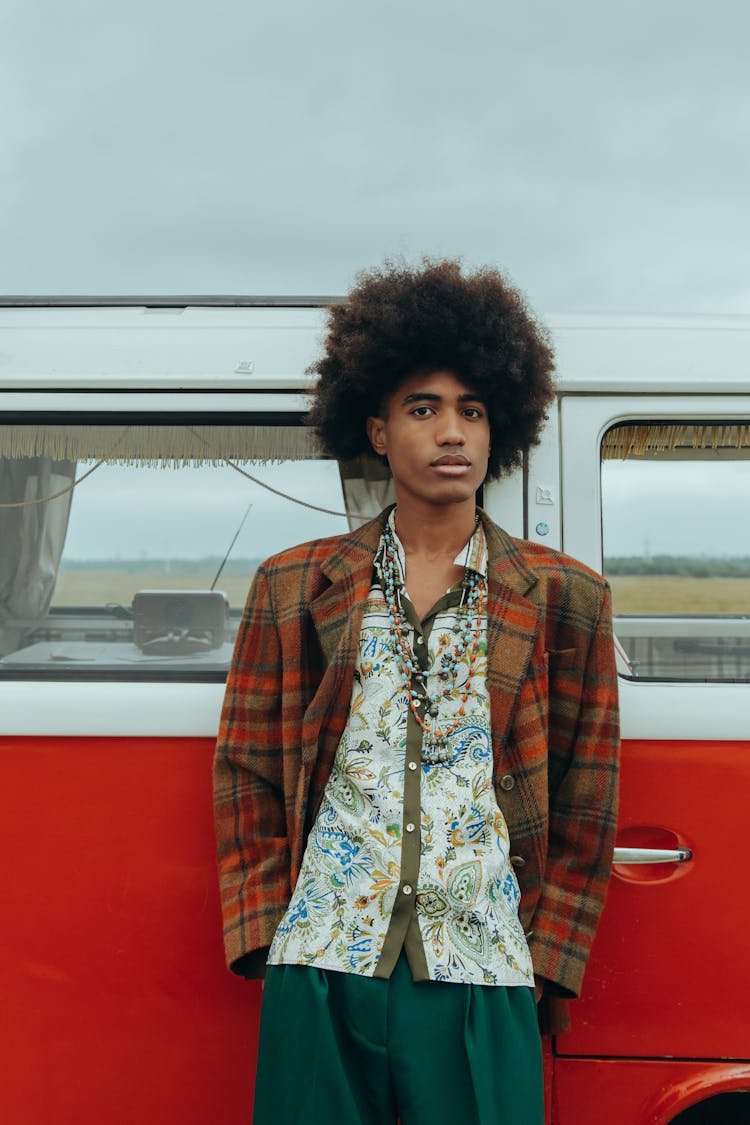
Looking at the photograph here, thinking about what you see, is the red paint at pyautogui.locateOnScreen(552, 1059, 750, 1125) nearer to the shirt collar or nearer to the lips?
the shirt collar

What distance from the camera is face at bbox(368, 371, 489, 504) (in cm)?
188

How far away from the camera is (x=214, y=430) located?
2.36m

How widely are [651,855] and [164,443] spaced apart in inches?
57.7

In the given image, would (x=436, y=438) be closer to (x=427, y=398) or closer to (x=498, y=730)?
(x=427, y=398)

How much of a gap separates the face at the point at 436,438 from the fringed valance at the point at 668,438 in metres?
0.50

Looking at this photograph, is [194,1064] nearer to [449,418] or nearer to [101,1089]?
[101,1089]


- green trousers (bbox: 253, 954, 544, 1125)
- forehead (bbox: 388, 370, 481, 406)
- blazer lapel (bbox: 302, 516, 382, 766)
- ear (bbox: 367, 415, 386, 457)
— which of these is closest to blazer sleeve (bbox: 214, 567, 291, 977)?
blazer lapel (bbox: 302, 516, 382, 766)

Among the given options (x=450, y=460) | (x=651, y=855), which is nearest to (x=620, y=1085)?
(x=651, y=855)

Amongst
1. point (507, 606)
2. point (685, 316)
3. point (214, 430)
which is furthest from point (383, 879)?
point (685, 316)

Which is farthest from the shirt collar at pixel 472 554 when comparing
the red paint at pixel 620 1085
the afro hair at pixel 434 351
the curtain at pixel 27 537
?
the red paint at pixel 620 1085

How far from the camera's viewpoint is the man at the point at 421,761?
1.68m

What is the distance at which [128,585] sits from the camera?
2414mm

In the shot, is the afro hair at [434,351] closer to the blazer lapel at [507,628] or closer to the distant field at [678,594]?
the blazer lapel at [507,628]

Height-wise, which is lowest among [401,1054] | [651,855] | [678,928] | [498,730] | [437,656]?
[401,1054]
